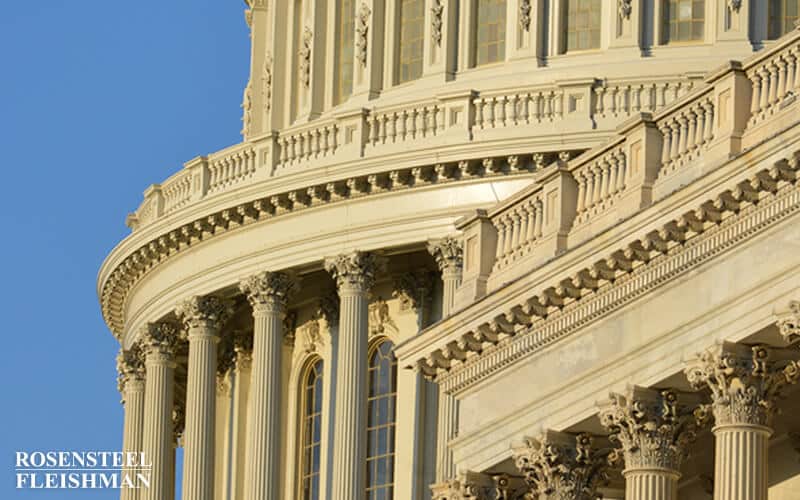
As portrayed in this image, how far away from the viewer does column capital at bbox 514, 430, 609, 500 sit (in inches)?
2323

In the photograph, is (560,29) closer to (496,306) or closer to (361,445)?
(361,445)

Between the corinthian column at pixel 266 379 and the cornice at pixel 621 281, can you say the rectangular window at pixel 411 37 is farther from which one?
the cornice at pixel 621 281

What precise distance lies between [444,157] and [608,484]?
100 feet

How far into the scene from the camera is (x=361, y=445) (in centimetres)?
9244

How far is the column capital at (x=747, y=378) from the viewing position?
178 ft

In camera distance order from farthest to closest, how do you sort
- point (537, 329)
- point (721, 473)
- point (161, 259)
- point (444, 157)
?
point (161, 259) < point (444, 157) < point (537, 329) < point (721, 473)

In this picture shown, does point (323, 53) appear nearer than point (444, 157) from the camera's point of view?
No

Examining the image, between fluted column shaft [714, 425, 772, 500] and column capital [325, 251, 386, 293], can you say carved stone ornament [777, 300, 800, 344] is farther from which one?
column capital [325, 251, 386, 293]

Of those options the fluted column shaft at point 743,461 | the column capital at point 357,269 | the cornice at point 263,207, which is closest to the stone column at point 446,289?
the cornice at point 263,207

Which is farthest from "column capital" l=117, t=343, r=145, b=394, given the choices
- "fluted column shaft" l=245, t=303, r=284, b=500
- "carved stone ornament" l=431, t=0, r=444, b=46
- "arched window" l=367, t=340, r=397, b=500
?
"carved stone ornament" l=431, t=0, r=444, b=46

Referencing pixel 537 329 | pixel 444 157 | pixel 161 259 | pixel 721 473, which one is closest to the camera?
pixel 721 473

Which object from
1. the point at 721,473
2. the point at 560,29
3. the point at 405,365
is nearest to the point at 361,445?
the point at 560,29

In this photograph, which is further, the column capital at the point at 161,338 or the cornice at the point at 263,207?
the column capital at the point at 161,338

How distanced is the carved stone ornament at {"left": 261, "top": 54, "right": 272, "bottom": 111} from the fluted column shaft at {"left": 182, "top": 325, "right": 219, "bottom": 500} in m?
6.76
